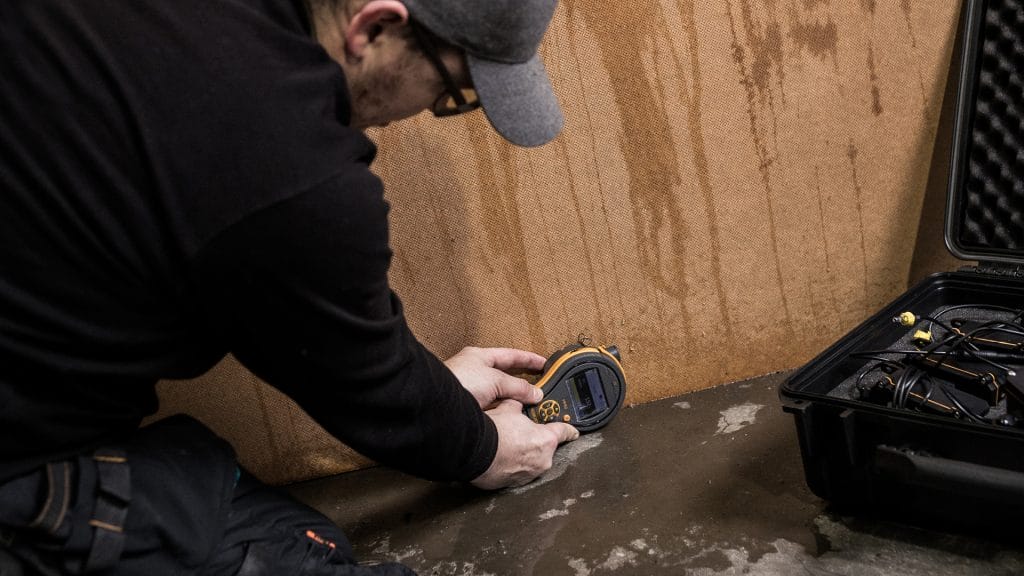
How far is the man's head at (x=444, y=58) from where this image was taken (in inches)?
40.5

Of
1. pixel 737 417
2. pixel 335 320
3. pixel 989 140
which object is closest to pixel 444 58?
pixel 335 320

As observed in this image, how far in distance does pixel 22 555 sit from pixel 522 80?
0.78 m

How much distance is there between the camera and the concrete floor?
50.1 inches

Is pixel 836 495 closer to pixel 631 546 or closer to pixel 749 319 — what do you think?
pixel 631 546

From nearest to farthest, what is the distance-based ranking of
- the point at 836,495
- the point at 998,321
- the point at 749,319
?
the point at 836,495 < the point at 998,321 < the point at 749,319

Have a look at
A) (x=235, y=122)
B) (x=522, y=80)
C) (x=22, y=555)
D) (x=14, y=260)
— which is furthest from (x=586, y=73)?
(x=22, y=555)

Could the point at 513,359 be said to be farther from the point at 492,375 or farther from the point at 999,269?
the point at 999,269

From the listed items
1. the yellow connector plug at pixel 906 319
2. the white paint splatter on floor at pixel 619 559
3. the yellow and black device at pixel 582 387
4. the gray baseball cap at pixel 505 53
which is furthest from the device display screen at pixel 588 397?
the gray baseball cap at pixel 505 53

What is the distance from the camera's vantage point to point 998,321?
56.4 inches

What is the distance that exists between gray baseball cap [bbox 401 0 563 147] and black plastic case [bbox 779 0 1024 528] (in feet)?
1.68

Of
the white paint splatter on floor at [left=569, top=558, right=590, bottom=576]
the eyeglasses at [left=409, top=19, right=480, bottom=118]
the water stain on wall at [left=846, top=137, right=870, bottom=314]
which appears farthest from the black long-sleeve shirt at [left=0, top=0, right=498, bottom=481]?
the water stain on wall at [left=846, top=137, right=870, bottom=314]

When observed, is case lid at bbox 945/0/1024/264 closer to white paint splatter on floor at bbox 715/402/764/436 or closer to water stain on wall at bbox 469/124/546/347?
white paint splatter on floor at bbox 715/402/764/436

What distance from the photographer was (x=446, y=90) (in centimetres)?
113

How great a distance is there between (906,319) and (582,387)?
539 mm
